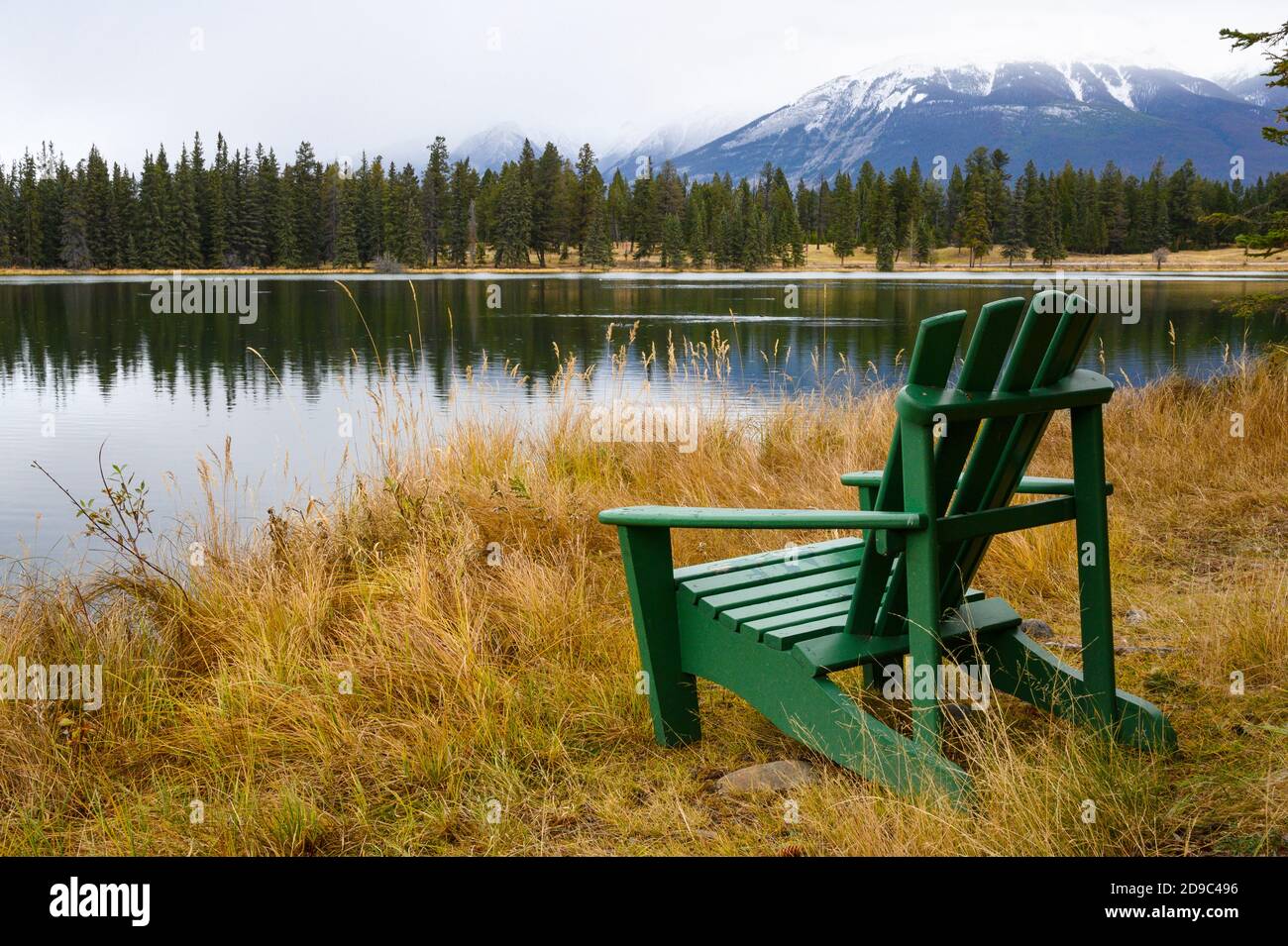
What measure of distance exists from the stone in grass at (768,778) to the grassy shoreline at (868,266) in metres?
76.5

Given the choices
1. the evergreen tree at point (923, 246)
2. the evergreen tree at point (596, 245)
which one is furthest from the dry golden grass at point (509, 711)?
the evergreen tree at point (923, 246)

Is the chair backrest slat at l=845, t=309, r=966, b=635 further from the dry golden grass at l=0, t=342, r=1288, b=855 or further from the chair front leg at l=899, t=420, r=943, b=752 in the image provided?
the dry golden grass at l=0, t=342, r=1288, b=855

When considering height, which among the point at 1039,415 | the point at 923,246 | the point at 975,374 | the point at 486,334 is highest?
the point at 923,246

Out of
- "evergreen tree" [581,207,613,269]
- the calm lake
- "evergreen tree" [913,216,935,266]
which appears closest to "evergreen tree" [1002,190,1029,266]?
"evergreen tree" [913,216,935,266]

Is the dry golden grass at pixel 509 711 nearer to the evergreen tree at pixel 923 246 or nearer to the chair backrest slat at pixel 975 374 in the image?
the chair backrest slat at pixel 975 374

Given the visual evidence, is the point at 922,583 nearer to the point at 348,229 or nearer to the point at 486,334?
the point at 486,334

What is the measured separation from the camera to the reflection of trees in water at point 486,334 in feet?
62.6

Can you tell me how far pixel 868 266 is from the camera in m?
87.9

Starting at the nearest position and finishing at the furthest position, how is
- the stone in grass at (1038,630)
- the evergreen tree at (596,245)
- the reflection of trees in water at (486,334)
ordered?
1. the stone in grass at (1038,630)
2. the reflection of trees in water at (486,334)
3. the evergreen tree at (596,245)

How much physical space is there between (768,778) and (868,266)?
88.5m

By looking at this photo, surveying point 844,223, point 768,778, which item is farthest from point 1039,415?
point 844,223
